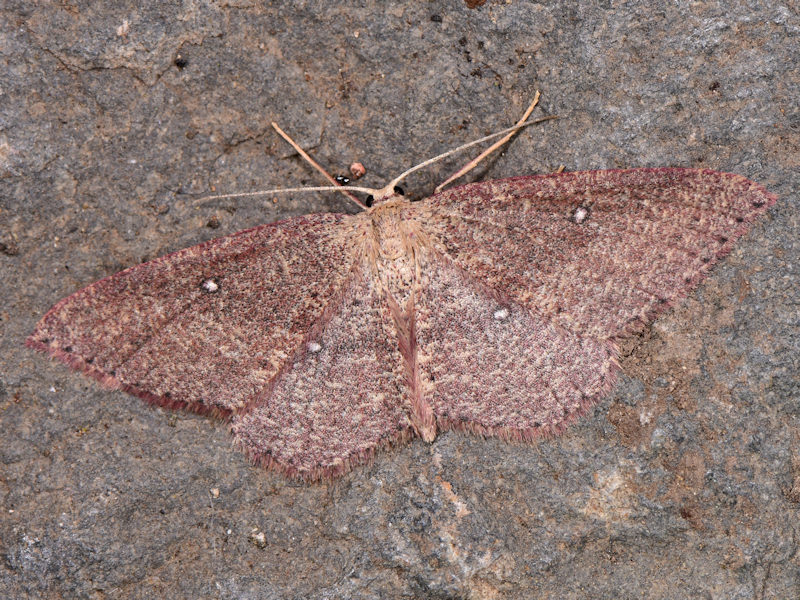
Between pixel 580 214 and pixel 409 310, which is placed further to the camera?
pixel 409 310

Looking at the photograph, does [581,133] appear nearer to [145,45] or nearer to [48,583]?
[145,45]

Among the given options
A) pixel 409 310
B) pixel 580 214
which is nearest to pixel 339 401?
pixel 409 310

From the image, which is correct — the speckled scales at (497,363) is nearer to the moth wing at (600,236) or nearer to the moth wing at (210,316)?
the moth wing at (600,236)

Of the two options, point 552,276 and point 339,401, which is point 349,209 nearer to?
point 339,401

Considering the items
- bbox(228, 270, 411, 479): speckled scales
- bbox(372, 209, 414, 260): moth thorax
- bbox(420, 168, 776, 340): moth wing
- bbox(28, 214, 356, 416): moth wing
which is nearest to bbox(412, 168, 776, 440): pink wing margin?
bbox(420, 168, 776, 340): moth wing

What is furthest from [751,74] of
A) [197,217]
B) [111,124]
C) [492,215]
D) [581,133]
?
[111,124]

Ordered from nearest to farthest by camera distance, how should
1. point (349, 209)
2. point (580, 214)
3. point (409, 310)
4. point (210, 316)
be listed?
point (580, 214)
point (210, 316)
point (409, 310)
point (349, 209)
